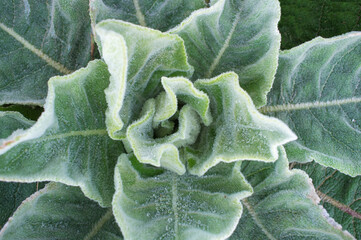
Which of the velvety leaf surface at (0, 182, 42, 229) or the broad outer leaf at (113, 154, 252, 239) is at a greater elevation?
the broad outer leaf at (113, 154, 252, 239)

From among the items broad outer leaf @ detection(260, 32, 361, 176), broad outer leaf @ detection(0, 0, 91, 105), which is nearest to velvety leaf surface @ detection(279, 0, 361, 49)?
broad outer leaf @ detection(260, 32, 361, 176)

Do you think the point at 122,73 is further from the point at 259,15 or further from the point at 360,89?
the point at 360,89

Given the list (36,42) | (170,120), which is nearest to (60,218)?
(170,120)

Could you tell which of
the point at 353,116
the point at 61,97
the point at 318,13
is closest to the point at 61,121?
the point at 61,97

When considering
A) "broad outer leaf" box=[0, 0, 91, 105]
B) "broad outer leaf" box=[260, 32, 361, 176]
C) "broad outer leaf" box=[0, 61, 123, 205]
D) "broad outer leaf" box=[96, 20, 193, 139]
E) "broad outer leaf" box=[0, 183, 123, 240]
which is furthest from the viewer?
"broad outer leaf" box=[0, 0, 91, 105]

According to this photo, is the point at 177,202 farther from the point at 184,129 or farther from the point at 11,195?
the point at 11,195

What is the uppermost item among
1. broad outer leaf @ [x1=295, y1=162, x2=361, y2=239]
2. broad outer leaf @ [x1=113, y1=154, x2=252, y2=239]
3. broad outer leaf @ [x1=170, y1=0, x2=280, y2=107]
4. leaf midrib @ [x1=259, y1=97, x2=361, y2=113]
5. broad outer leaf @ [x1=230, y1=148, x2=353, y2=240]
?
broad outer leaf @ [x1=170, y1=0, x2=280, y2=107]

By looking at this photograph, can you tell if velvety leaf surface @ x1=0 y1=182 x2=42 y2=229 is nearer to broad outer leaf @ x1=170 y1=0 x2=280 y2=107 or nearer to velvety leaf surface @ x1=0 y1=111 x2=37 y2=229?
velvety leaf surface @ x1=0 y1=111 x2=37 y2=229
